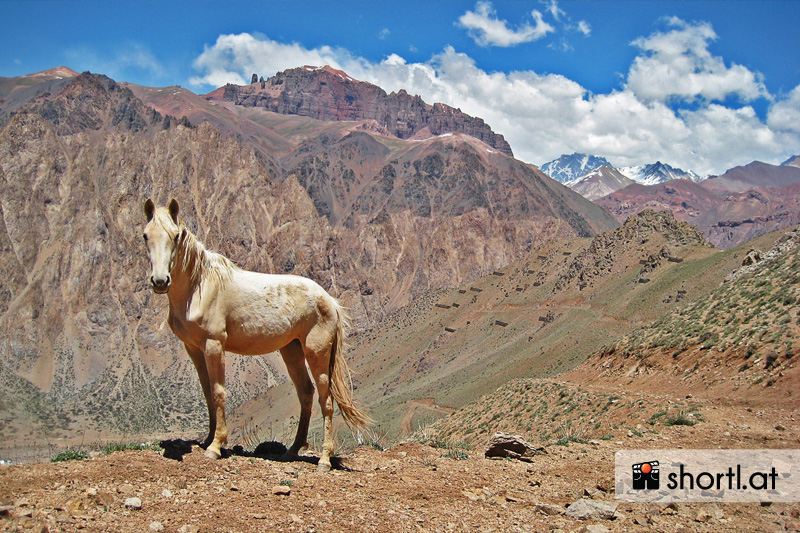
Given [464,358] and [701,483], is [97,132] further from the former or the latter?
[701,483]

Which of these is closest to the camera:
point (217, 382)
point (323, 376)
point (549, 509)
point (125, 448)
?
point (549, 509)

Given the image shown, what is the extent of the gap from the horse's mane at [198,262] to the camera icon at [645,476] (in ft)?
22.3

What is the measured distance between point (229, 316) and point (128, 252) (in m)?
139

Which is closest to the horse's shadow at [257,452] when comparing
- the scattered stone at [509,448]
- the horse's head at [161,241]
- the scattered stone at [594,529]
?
the horse's head at [161,241]

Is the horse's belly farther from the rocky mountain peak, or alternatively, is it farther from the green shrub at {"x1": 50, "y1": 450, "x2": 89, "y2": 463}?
the rocky mountain peak

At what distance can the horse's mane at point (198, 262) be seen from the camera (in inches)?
323

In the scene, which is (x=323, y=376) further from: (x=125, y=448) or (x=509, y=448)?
(x=509, y=448)

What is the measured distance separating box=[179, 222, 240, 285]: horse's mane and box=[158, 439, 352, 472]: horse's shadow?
2.50 m

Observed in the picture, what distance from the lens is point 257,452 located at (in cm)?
951

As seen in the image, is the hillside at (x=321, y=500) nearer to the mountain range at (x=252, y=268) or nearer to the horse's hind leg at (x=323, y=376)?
the horse's hind leg at (x=323, y=376)

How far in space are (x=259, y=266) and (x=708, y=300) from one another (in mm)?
132013

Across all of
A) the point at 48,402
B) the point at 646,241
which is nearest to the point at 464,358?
the point at 646,241

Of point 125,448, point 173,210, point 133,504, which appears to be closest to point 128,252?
point 125,448

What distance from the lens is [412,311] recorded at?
4006 inches
